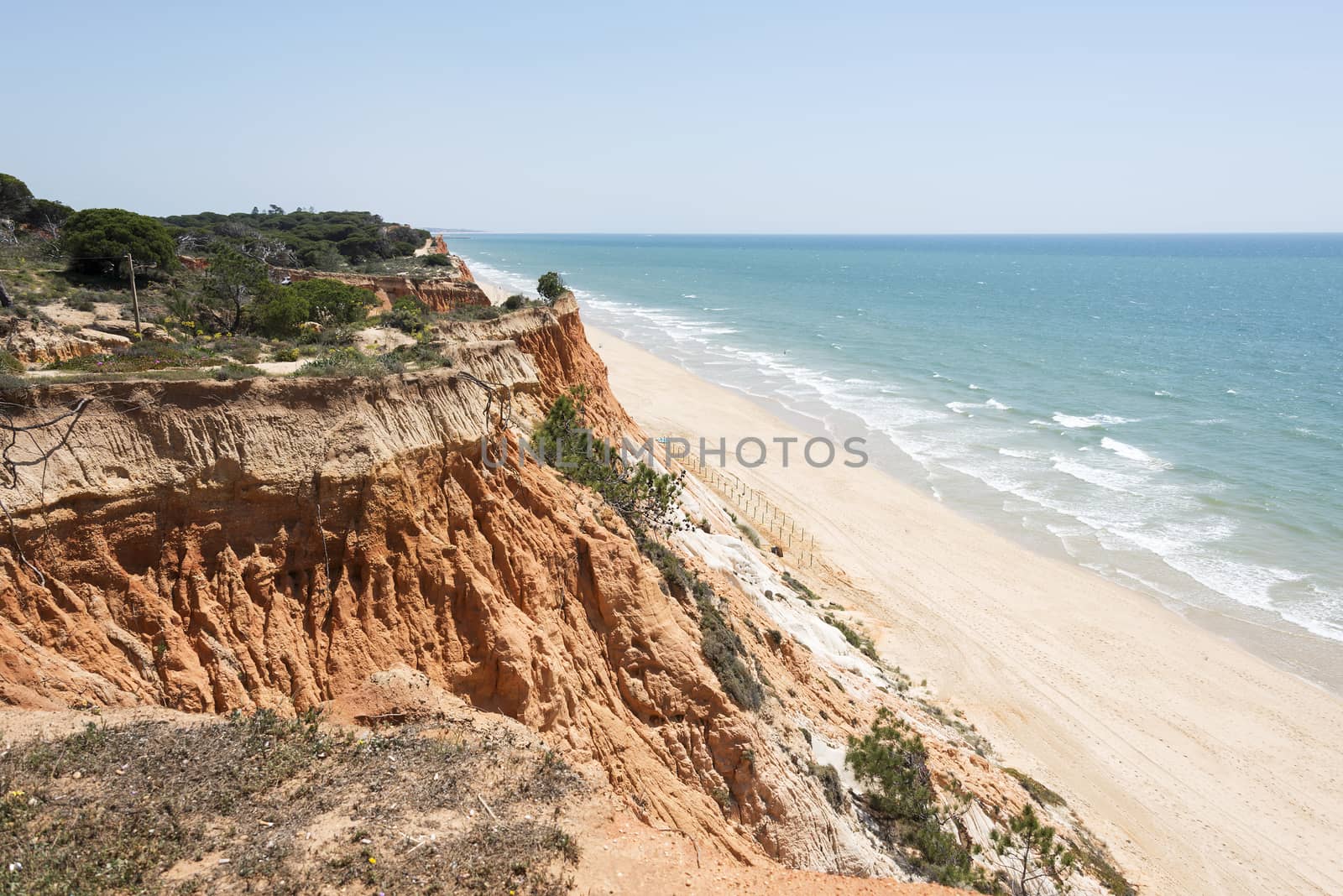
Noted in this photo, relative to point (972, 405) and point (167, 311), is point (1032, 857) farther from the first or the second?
point (972, 405)

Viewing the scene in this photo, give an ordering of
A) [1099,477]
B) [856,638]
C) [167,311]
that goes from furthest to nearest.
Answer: [1099,477], [167,311], [856,638]

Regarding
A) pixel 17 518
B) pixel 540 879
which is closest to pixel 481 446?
pixel 17 518

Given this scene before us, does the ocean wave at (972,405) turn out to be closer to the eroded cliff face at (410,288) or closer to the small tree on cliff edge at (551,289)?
the small tree on cliff edge at (551,289)

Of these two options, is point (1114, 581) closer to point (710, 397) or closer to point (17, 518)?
point (710, 397)

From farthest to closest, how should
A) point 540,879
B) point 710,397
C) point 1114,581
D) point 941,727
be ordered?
point 710,397, point 1114,581, point 941,727, point 540,879

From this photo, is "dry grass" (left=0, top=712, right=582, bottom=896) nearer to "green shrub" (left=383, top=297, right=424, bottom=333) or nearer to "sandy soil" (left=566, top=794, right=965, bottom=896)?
"sandy soil" (left=566, top=794, right=965, bottom=896)

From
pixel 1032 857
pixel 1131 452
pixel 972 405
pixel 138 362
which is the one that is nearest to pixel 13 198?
pixel 138 362
